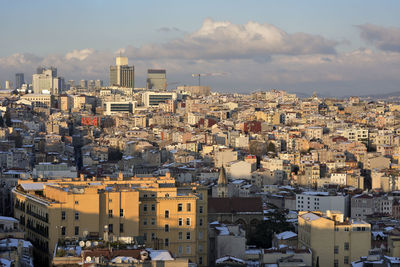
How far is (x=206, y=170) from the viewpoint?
7531 cm

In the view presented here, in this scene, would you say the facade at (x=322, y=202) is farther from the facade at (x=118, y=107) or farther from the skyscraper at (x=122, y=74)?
the skyscraper at (x=122, y=74)

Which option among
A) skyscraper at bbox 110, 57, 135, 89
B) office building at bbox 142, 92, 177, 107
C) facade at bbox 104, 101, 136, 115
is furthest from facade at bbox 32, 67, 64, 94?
facade at bbox 104, 101, 136, 115

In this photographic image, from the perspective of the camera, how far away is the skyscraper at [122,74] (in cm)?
19256

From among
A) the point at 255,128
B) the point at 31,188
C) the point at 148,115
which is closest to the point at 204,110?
the point at 148,115

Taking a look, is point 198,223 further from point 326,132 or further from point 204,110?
point 204,110

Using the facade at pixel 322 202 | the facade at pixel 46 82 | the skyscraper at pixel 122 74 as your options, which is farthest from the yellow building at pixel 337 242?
the skyscraper at pixel 122 74

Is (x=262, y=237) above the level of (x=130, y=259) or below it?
below

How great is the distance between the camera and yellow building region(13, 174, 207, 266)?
28641mm

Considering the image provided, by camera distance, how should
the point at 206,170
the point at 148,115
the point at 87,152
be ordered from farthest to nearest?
1. the point at 148,115
2. the point at 87,152
3. the point at 206,170

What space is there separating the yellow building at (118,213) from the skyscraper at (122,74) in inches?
6263

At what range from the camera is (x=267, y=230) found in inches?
1732

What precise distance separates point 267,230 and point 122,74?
150813 millimetres

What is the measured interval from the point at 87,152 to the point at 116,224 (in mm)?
58849

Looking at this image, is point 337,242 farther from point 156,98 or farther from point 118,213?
point 156,98
